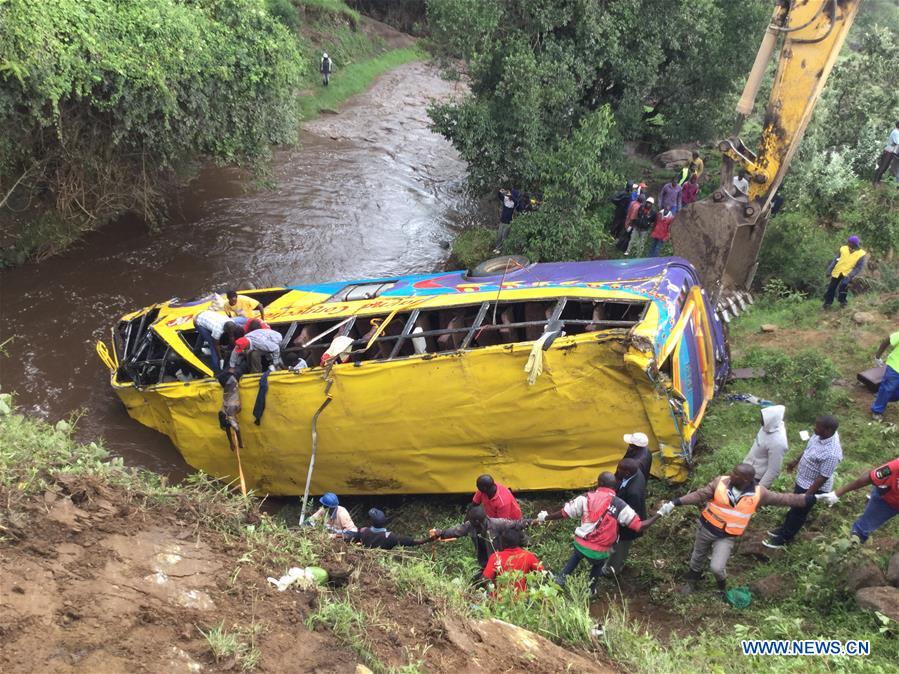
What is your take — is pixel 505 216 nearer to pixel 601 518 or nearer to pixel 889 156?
pixel 889 156

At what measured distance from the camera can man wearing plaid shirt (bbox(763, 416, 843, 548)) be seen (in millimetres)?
5620

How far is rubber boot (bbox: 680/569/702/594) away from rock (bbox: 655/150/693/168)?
48.5 ft

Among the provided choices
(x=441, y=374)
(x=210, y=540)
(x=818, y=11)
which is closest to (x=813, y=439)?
(x=441, y=374)

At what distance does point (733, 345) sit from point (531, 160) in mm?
5461

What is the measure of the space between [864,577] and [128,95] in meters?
11.5

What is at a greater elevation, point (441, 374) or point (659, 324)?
point (659, 324)

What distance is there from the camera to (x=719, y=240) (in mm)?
10344

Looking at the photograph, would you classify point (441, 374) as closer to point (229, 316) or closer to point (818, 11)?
point (229, 316)

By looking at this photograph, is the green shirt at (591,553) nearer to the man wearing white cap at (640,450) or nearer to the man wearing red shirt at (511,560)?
the man wearing red shirt at (511,560)

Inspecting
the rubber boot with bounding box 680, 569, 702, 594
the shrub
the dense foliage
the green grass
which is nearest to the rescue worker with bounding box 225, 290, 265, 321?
the dense foliage

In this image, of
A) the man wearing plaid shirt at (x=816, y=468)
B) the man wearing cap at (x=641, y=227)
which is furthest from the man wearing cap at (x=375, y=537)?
the man wearing cap at (x=641, y=227)

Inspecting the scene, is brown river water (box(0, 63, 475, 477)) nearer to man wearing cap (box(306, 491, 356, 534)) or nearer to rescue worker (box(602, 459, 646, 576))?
man wearing cap (box(306, 491, 356, 534))

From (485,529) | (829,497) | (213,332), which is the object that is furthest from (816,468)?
(213,332)

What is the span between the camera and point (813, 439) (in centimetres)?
580
